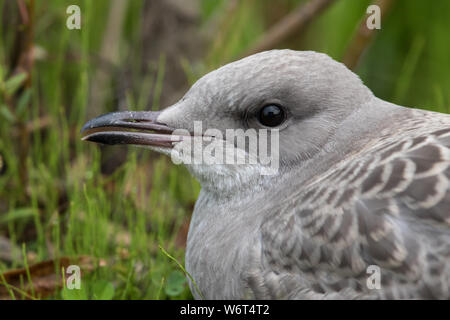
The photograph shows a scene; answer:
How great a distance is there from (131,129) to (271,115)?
0.66m

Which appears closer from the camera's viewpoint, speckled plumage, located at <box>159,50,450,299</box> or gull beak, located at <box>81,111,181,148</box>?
speckled plumage, located at <box>159,50,450,299</box>

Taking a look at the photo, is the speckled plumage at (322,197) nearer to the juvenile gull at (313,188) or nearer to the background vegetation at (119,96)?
the juvenile gull at (313,188)

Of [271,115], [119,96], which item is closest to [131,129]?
[271,115]

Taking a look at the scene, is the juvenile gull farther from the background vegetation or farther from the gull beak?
the background vegetation

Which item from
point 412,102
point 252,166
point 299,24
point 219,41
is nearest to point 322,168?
point 252,166

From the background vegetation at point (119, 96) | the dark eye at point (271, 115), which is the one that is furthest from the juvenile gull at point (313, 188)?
the background vegetation at point (119, 96)

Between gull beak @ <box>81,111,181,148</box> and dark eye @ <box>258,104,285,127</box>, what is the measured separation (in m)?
0.39

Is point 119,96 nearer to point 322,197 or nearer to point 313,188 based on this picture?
point 313,188

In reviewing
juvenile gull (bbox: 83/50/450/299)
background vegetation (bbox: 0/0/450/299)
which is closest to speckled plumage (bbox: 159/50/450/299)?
juvenile gull (bbox: 83/50/450/299)

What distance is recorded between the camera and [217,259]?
A: 3078 millimetres

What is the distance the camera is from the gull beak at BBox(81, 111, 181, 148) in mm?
3244

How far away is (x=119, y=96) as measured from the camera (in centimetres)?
557
